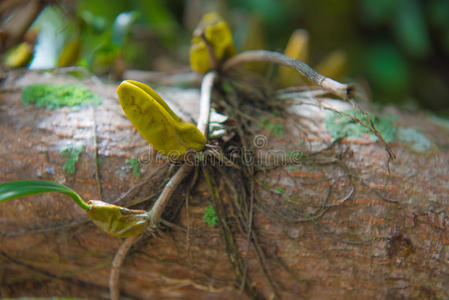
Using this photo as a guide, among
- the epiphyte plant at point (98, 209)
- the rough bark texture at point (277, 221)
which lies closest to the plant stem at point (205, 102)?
the rough bark texture at point (277, 221)

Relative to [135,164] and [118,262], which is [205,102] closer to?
[135,164]

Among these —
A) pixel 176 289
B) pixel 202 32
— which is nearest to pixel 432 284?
pixel 176 289

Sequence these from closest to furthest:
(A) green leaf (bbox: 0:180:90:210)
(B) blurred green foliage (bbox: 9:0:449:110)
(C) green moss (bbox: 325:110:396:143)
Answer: (A) green leaf (bbox: 0:180:90:210)
(C) green moss (bbox: 325:110:396:143)
(B) blurred green foliage (bbox: 9:0:449:110)

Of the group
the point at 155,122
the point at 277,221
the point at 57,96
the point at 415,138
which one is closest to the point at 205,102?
the point at 155,122

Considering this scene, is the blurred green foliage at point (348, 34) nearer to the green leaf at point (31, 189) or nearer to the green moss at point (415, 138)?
the green moss at point (415, 138)

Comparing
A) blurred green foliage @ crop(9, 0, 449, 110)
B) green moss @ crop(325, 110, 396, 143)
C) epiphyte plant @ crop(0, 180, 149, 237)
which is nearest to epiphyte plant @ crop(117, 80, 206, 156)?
epiphyte plant @ crop(0, 180, 149, 237)

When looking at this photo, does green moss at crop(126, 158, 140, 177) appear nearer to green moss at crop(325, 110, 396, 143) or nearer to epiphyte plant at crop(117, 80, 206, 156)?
epiphyte plant at crop(117, 80, 206, 156)

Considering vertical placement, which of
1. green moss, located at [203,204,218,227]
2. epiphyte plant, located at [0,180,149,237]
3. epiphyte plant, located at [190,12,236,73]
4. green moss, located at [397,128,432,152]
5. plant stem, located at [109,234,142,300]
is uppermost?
epiphyte plant, located at [190,12,236,73]
